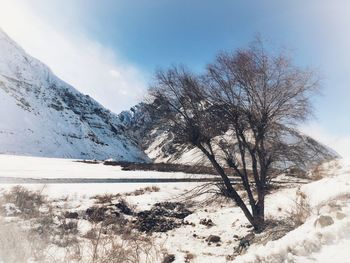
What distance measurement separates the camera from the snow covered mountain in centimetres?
10881

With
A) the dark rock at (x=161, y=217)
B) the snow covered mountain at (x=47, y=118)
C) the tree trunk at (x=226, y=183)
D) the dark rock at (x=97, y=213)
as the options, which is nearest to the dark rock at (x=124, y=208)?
the dark rock at (x=161, y=217)

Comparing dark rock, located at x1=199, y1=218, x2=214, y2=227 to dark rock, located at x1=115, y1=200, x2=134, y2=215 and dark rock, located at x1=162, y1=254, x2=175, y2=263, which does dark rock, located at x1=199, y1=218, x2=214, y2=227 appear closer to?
dark rock, located at x1=115, y1=200, x2=134, y2=215

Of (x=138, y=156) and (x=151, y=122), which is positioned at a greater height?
(x=138, y=156)

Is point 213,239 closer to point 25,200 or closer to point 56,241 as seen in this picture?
point 56,241

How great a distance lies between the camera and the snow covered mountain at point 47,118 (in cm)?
10881

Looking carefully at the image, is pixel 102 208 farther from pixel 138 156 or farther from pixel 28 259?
pixel 138 156

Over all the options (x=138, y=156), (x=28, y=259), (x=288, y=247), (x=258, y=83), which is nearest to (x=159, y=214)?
(x=258, y=83)

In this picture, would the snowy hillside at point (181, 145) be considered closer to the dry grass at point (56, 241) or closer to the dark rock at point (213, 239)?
the dark rock at point (213, 239)

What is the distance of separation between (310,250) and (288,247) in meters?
0.28

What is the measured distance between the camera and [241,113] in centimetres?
1340

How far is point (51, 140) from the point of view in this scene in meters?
114

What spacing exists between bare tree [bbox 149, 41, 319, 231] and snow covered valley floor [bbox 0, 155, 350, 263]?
1.32 m

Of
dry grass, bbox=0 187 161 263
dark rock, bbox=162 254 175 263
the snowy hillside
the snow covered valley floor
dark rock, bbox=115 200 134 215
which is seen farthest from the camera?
dark rock, bbox=115 200 134 215

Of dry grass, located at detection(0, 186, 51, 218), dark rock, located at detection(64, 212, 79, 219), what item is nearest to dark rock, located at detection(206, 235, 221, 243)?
dark rock, located at detection(64, 212, 79, 219)
